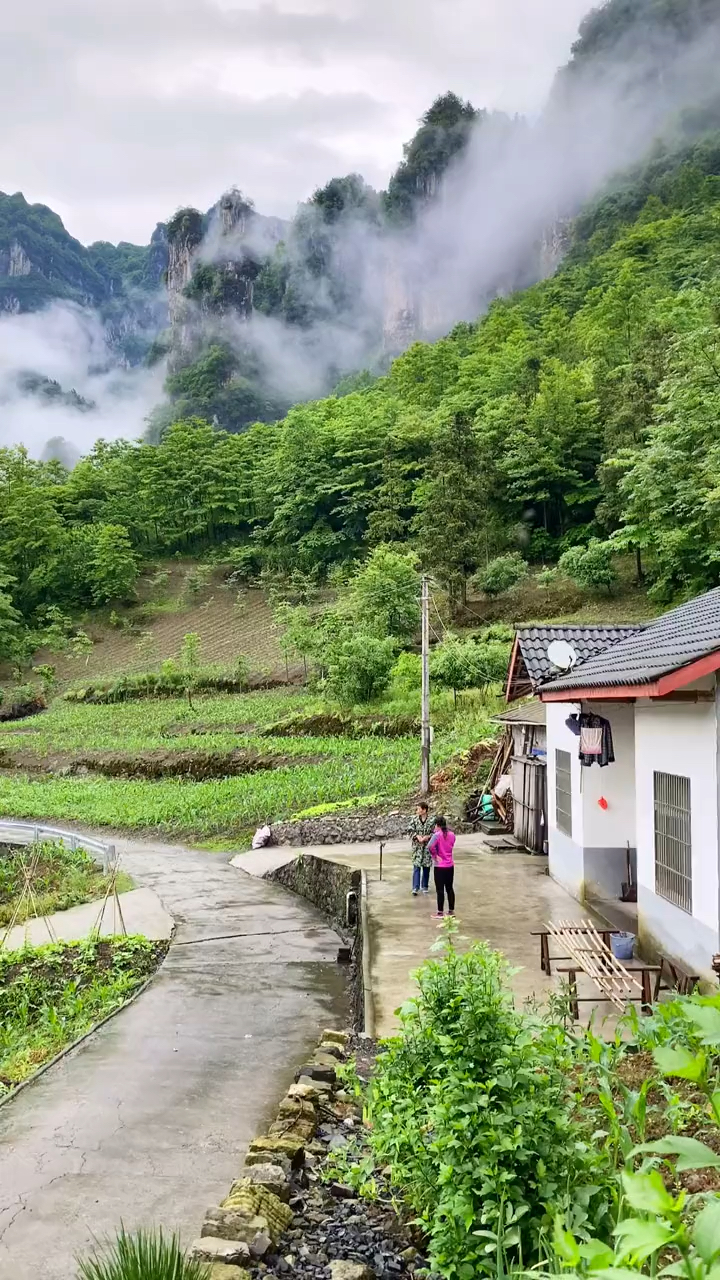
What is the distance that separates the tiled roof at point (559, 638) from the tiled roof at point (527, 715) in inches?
29.5

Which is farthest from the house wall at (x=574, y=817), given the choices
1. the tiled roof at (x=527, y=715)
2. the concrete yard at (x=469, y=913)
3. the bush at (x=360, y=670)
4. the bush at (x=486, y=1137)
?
the bush at (x=360, y=670)

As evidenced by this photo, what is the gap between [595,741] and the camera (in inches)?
378

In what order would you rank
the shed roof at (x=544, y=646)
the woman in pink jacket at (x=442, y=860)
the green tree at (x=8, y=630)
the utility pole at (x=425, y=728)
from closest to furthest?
the woman in pink jacket at (x=442, y=860), the shed roof at (x=544, y=646), the utility pole at (x=425, y=728), the green tree at (x=8, y=630)

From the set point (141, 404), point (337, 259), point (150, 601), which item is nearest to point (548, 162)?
point (337, 259)

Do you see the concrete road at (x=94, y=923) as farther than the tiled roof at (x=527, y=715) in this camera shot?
No

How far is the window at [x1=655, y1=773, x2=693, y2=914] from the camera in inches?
274

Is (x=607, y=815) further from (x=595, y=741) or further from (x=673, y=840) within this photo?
(x=673, y=840)

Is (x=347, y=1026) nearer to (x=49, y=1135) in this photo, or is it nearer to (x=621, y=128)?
(x=49, y=1135)

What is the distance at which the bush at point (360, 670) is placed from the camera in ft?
94.0

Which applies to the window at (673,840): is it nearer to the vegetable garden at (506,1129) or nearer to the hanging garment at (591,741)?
the hanging garment at (591,741)

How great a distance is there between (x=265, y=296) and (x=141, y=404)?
5095 cm

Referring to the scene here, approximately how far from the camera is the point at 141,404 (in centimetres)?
15912

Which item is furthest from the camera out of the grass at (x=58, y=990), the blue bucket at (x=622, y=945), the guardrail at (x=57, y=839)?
the guardrail at (x=57, y=839)

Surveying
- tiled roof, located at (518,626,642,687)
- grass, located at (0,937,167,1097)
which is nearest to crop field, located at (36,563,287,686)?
tiled roof, located at (518,626,642,687)
